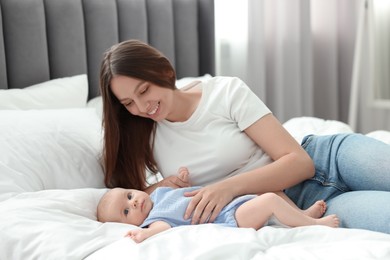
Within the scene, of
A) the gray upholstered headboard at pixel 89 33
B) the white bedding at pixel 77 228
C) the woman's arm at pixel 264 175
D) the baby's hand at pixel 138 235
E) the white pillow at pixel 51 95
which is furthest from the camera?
the gray upholstered headboard at pixel 89 33

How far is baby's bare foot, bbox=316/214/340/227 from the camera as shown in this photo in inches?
55.3

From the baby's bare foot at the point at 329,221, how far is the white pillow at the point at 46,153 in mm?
734

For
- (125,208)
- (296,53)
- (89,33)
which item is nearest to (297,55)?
(296,53)

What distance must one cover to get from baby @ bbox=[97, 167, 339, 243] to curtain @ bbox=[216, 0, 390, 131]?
1.84 meters

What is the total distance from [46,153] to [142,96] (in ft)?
1.29

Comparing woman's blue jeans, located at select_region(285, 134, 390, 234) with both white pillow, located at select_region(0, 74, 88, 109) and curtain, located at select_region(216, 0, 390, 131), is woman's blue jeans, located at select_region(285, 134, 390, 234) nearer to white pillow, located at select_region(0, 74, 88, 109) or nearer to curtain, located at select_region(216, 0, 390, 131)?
white pillow, located at select_region(0, 74, 88, 109)

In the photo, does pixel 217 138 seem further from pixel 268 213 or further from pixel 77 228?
pixel 77 228

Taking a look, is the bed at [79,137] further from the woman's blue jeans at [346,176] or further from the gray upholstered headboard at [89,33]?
the woman's blue jeans at [346,176]

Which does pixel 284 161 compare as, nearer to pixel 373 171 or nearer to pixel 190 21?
pixel 373 171

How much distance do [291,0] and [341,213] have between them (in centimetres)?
223

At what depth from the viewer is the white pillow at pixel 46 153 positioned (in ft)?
5.69

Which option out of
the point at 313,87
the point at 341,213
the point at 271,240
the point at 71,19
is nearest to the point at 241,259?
the point at 271,240

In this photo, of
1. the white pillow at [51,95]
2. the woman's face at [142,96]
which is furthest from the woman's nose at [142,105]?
the white pillow at [51,95]

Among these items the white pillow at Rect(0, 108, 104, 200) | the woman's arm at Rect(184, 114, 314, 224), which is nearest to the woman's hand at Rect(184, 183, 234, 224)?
the woman's arm at Rect(184, 114, 314, 224)
